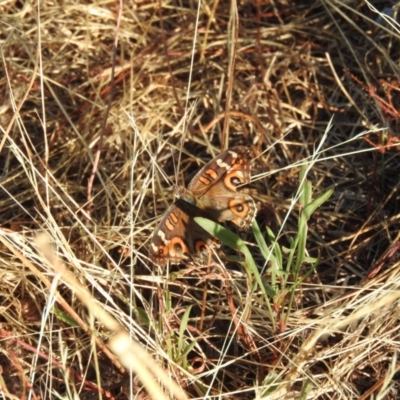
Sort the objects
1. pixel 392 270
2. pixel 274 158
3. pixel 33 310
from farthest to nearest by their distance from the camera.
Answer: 1. pixel 274 158
2. pixel 33 310
3. pixel 392 270

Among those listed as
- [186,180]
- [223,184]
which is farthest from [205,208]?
[186,180]

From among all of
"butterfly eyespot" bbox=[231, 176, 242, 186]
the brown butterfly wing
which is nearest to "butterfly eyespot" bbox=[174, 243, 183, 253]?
the brown butterfly wing

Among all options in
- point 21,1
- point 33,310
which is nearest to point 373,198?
point 33,310

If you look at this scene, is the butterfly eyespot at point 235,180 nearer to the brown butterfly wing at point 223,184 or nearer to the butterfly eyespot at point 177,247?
the brown butterfly wing at point 223,184

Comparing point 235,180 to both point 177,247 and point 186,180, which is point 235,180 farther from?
point 186,180

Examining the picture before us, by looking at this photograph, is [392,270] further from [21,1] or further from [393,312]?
[21,1]

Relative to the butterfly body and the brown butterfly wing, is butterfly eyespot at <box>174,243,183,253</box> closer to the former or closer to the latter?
the butterfly body

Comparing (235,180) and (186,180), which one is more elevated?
(235,180)

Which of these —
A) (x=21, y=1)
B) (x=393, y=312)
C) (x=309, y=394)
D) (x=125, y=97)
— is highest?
(x=21, y=1)
